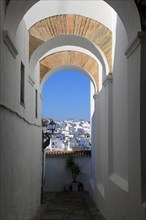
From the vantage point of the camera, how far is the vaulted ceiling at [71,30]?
32.5ft

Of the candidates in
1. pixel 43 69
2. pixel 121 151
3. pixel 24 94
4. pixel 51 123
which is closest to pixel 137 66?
pixel 121 151

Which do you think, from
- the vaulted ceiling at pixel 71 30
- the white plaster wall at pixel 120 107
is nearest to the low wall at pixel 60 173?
the vaulted ceiling at pixel 71 30

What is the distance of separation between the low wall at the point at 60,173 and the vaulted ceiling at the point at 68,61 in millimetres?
8430

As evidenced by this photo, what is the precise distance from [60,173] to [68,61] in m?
8.77

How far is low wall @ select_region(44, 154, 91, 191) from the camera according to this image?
68.8ft

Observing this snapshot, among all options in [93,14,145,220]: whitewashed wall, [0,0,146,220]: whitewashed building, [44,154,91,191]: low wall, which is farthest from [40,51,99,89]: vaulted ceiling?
[44,154,91,191]: low wall

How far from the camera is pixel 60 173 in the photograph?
69.5 feet

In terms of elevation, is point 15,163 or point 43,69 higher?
point 43,69

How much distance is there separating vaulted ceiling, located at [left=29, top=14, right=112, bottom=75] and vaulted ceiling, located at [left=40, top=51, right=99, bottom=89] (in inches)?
136

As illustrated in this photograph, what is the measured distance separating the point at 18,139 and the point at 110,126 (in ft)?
9.53

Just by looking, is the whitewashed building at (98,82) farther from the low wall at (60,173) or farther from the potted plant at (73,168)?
the low wall at (60,173)

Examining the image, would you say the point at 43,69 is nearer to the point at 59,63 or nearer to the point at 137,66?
the point at 59,63

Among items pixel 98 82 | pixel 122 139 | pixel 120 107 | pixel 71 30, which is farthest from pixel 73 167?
pixel 122 139

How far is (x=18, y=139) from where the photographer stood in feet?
24.7
